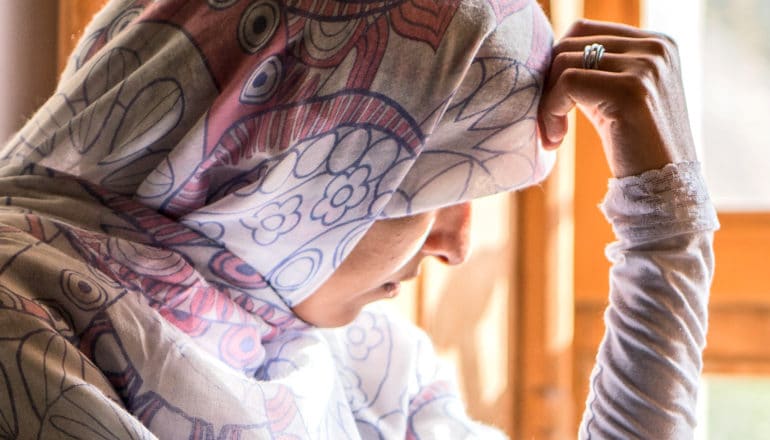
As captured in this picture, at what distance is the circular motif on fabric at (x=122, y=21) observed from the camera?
895 mm

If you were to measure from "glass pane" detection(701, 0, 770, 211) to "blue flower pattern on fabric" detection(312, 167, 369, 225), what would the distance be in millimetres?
1578

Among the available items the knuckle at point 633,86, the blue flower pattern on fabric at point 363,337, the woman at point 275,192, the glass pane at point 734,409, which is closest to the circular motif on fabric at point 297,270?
the woman at point 275,192

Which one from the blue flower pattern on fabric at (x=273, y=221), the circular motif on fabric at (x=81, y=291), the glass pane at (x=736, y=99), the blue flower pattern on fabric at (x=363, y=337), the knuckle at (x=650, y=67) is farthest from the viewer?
the glass pane at (x=736, y=99)

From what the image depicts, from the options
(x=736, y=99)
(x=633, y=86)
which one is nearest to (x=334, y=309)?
(x=633, y=86)

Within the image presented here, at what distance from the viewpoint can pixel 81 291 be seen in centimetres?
78

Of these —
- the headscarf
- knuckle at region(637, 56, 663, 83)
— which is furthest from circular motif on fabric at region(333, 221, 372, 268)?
knuckle at region(637, 56, 663, 83)

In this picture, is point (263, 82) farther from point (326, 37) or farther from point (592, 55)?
point (592, 55)

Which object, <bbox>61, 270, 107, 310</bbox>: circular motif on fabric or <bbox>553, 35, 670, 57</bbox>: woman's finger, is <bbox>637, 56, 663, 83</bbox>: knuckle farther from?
<bbox>61, 270, 107, 310</bbox>: circular motif on fabric

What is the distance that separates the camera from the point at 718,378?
7.19ft

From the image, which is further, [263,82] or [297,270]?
[297,270]

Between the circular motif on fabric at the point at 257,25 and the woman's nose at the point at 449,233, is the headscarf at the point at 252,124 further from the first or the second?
the woman's nose at the point at 449,233

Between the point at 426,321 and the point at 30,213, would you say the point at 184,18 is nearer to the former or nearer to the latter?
the point at 30,213

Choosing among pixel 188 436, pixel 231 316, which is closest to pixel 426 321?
pixel 231 316

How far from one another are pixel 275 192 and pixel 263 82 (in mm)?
100
